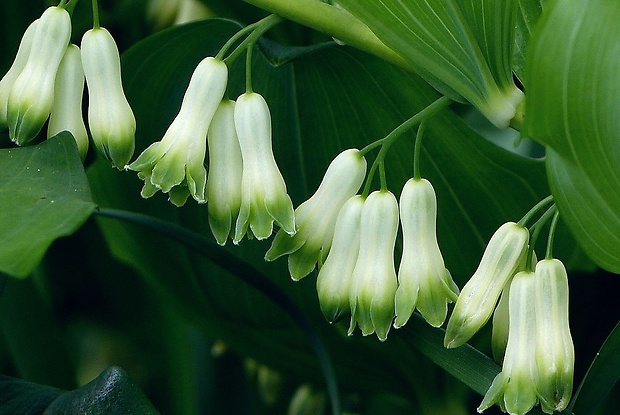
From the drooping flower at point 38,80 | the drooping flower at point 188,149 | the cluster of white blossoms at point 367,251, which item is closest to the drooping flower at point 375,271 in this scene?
the cluster of white blossoms at point 367,251

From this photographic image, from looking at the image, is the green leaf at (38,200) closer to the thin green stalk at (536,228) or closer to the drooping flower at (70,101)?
the drooping flower at (70,101)

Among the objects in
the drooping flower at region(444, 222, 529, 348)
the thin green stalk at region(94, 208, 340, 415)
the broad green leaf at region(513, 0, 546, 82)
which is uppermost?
the broad green leaf at region(513, 0, 546, 82)

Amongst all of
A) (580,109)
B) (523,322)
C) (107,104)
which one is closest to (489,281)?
(523,322)

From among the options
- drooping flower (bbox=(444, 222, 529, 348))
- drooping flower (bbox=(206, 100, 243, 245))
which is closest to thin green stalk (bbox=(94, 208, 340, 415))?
drooping flower (bbox=(206, 100, 243, 245))

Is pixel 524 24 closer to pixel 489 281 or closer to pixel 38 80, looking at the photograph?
pixel 489 281

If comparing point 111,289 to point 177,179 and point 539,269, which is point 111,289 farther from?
point 539,269

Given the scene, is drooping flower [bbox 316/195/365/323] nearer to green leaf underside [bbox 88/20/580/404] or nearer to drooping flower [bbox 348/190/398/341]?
drooping flower [bbox 348/190/398/341]

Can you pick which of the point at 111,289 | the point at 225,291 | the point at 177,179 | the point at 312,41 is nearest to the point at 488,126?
the point at 312,41

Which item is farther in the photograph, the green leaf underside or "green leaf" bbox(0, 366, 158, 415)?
the green leaf underside
